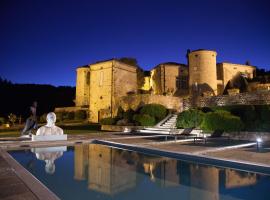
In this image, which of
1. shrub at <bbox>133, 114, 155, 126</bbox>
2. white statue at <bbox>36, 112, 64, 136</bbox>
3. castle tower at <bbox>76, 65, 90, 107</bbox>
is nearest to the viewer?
white statue at <bbox>36, 112, 64, 136</bbox>

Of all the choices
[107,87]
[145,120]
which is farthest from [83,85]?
[145,120]

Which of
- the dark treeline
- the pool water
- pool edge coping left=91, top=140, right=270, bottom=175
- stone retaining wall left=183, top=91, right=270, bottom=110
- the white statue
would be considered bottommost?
the pool water

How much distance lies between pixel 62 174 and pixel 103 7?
3149 centimetres

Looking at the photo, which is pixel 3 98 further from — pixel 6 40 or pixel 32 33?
pixel 32 33

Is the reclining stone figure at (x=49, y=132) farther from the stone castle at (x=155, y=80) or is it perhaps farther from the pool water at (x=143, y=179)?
the stone castle at (x=155, y=80)

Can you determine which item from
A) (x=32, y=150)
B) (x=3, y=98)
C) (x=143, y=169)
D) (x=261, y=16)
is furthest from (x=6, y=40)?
(x=143, y=169)

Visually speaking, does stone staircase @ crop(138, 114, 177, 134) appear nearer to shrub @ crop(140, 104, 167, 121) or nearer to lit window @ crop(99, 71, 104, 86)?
shrub @ crop(140, 104, 167, 121)

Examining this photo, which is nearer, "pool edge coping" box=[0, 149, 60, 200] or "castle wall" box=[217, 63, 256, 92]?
"pool edge coping" box=[0, 149, 60, 200]

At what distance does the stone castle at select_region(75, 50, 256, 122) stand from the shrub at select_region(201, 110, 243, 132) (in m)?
13.2

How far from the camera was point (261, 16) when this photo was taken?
115 ft

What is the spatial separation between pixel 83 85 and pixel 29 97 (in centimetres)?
2221

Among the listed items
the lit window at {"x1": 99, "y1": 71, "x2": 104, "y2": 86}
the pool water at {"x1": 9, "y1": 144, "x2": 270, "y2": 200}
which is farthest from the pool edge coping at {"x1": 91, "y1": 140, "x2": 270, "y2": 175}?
the lit window at {"x1": 99, "y1": 71, "x2": 104, "y2": 86}

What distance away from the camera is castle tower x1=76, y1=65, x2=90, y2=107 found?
146 ft

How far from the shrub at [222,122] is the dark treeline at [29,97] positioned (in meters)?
47.2
